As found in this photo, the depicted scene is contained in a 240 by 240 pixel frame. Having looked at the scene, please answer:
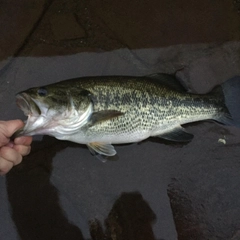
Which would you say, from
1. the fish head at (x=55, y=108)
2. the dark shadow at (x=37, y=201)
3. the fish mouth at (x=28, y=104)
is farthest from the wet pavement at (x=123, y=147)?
the fish mouth at (x=28, y=104)

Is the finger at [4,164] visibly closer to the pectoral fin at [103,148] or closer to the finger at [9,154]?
the finger at [9,154]

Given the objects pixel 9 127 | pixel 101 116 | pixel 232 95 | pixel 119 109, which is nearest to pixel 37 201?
pixel 9 127

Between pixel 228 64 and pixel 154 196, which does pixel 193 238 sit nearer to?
pixel 154 196

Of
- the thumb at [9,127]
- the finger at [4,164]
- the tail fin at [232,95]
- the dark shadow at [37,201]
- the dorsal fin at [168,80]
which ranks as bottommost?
the dark shadow at [37,201]

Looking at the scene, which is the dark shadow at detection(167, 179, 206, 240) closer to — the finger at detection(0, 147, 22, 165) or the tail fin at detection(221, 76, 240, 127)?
the tail fin at detection(221, 76, 240, 127)

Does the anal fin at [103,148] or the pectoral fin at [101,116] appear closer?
the pectoral fin at [101,116]

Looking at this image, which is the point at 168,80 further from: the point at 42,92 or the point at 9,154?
the point at 9,154
